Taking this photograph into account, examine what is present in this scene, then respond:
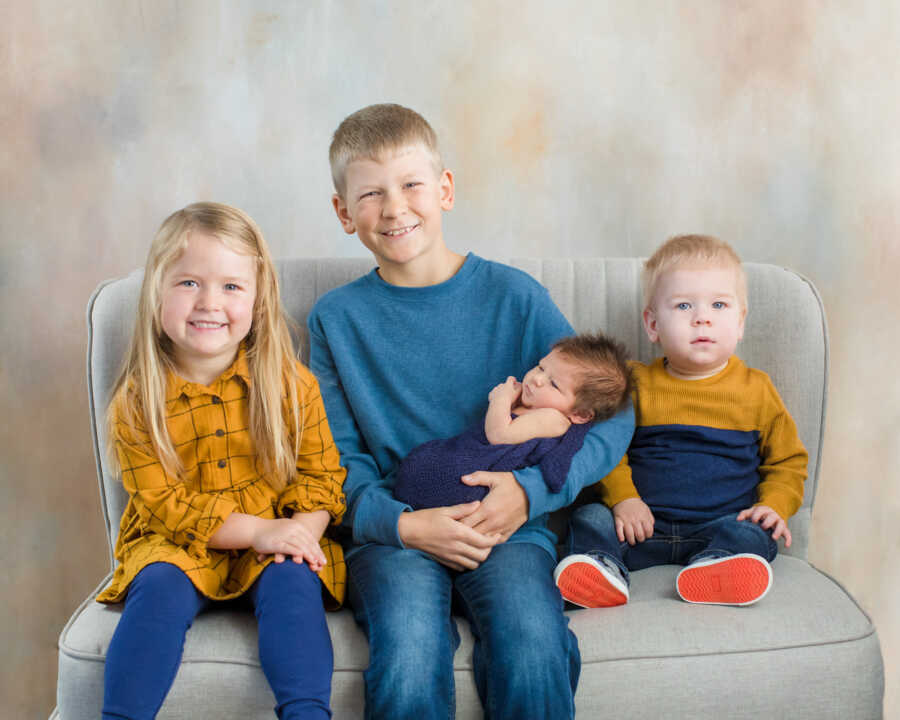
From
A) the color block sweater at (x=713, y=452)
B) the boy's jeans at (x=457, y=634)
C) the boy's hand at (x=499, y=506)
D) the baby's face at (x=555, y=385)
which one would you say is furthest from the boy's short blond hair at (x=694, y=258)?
the boy's jeans at (x=457, y=634)

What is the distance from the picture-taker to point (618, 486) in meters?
1.71

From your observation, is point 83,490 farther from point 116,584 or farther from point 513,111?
point 513,111

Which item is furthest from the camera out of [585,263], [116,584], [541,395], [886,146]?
[886,146]

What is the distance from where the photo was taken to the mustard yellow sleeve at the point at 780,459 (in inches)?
65.5

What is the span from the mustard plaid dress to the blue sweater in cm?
12

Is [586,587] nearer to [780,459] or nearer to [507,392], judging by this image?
[507,392]

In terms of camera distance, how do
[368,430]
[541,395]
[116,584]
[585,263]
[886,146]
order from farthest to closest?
[886,146], [585,263], [368,430], [541,395], [116,584]

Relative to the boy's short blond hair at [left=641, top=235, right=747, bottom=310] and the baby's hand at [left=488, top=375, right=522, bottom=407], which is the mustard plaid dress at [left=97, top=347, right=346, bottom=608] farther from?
the boy's short blond hair at [left=641, top=235, right=747, bottom=310]

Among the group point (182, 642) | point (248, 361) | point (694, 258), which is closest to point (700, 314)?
point (694, 258)

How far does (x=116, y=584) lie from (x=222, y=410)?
0.33 meters

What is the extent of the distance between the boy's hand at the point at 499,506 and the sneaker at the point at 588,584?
0.37 feet

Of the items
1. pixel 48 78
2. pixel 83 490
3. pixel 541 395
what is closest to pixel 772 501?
pixel 541 395

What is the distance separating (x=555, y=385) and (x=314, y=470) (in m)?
0.47

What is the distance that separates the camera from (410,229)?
167cm
